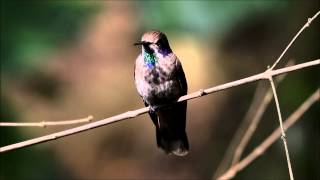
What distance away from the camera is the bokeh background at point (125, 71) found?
5848mm

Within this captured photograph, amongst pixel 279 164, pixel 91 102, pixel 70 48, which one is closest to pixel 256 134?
pixel 279 164

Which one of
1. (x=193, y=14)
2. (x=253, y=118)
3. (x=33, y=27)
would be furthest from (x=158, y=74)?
(x=193, y=14)

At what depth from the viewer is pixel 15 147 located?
2023mm

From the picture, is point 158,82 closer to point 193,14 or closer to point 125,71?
point 193,14

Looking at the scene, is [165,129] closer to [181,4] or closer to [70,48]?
[181,4]

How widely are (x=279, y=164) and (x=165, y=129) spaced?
194cm

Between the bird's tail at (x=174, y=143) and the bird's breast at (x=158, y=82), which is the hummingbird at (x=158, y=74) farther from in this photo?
the bird's tail at (x=174, y=143)

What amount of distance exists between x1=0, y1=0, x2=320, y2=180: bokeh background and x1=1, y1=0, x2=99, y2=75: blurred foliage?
11 mm

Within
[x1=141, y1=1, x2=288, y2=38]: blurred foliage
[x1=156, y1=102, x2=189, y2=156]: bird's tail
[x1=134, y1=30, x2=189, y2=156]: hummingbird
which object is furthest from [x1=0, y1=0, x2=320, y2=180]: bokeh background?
[x1=134, y1=30, x2=189, y2=156]: hummingbird

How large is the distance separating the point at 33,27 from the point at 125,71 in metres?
1.96

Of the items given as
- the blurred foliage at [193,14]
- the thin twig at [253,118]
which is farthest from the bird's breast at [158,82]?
the blurred foliage at [193,14]

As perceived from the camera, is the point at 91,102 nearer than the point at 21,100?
No

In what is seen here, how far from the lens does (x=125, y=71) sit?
7.68 meters

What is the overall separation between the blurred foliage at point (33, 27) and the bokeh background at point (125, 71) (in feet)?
0.03
